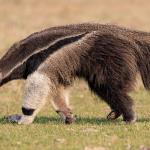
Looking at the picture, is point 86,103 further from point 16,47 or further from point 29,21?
point 29,21

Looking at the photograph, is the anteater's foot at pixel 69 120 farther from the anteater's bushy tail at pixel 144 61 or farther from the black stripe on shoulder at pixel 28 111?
the anteater's bushy tail at pixel 144 61

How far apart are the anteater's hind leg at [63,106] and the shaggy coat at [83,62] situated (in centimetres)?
33

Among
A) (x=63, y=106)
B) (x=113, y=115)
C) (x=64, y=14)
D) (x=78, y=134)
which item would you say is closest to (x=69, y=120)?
(x=63, y=106)

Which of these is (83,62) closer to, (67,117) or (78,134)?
(67,117)

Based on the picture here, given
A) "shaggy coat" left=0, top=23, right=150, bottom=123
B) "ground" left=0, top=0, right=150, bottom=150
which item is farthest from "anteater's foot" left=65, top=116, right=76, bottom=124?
"shaggy coat" left=0, top=23, right=150, bottom=123

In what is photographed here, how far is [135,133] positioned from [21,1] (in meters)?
30.9

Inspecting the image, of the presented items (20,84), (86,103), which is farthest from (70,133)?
(20,84)

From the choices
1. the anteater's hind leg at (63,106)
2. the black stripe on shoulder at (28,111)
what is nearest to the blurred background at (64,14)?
the anteater's hind leg at (63,106)

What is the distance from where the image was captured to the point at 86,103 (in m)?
16.1

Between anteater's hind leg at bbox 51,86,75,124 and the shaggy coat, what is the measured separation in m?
0.33

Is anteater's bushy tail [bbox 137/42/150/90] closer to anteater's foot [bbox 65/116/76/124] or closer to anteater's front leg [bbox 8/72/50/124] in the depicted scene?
anteater's foot [bbox 65/116/76/124]

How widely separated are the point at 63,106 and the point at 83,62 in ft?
3.64

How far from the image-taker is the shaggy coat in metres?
11.5

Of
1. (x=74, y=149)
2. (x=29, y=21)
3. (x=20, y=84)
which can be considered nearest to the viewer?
(x=74, y=149)
